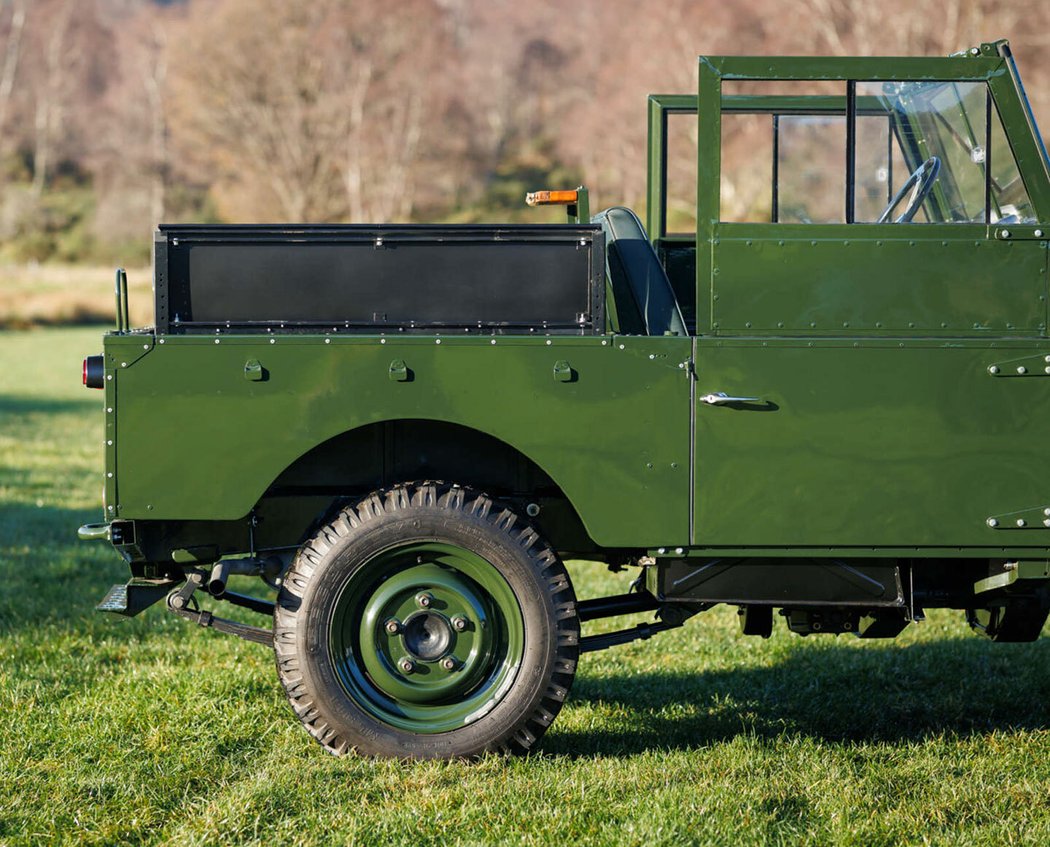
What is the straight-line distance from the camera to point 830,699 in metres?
5.65

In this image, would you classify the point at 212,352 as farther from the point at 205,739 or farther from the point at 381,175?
the point at 381,175

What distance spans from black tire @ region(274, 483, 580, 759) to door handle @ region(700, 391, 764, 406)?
75 centimetres

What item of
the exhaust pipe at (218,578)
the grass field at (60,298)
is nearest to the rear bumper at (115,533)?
the exhaust pipe at (218,578)

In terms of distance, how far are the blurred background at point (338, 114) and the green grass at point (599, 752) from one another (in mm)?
30483

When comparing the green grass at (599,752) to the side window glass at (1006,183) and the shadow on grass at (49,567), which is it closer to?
the shadow on grass at (49,567)

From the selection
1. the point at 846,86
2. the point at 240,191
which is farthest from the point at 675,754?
the point at 240,191

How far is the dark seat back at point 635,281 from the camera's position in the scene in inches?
186

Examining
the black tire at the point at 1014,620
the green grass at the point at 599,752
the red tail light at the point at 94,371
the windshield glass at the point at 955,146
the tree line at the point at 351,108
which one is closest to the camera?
the green grass at the point at 599,752

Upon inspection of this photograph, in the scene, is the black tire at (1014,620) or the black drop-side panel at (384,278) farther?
the black tire at (1014,620)

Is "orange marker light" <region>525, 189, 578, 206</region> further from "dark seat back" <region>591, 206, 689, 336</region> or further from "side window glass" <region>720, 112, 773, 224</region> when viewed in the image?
"side window glass" <region>720, 112, 773, 224</region>

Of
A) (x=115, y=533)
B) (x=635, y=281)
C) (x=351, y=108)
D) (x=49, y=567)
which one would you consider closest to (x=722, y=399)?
(x=635, y=281)

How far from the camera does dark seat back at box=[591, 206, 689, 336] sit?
4.73 meters

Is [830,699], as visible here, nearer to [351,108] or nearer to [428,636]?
[428,636]

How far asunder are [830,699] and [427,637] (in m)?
2.03
